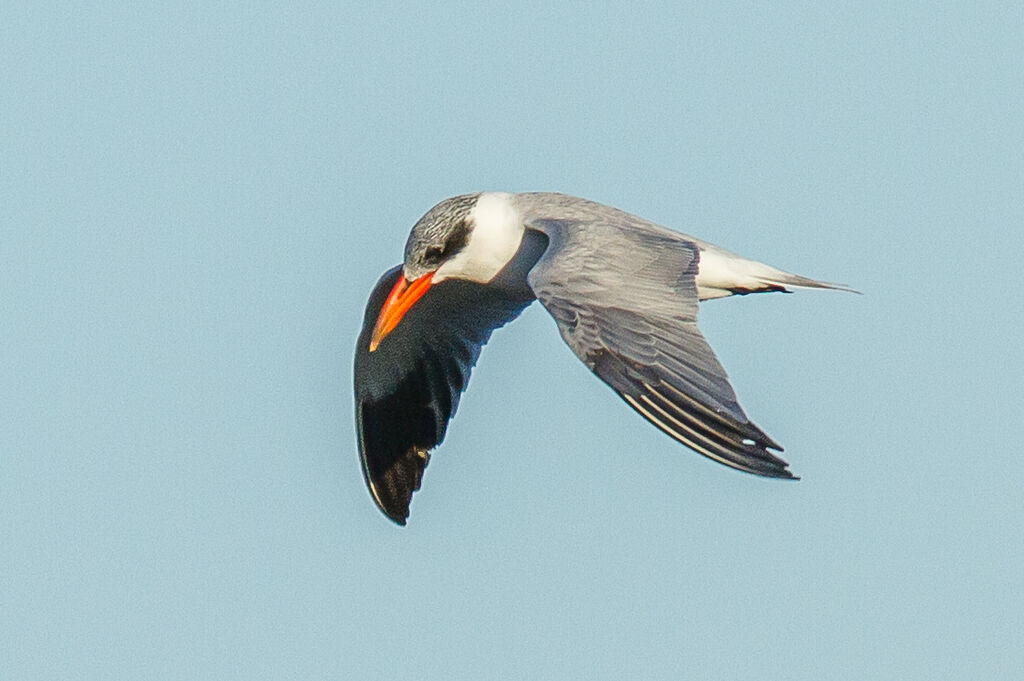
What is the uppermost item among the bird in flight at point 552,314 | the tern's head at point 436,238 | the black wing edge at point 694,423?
the tern's head at point 436,238

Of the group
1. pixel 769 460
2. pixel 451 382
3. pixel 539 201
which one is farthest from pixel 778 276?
pixel 769 460

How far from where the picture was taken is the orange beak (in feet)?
45.7

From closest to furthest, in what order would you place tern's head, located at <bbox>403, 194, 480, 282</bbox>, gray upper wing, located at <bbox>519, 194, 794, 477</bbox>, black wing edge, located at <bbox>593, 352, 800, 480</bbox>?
black wing edge, located at <bbox>593, 352, 800, 480</bbox> < gray upper wing, located at <bbox>519, 194, 794, 477</bbox> < tern's head, located at <bbox>403, 194, 480, 282</bbox>

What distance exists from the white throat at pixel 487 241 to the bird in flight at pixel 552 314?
0.01m

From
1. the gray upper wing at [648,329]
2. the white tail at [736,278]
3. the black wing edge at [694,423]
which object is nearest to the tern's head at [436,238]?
the gray upper wing at [648,329]

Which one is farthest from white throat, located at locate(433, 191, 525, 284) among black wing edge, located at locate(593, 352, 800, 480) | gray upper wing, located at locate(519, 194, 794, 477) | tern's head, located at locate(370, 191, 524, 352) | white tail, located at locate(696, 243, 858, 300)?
black wing edge, located at locate(593, 352, 800, 480)

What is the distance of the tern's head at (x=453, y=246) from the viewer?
13.8 metres

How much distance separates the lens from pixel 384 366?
15328 mm

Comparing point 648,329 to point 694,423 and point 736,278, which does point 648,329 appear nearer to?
point 694,423

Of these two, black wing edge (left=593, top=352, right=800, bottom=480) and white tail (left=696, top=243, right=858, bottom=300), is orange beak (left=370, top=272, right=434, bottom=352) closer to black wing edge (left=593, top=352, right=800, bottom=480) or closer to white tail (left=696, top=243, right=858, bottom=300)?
white tail (left=696, top=243, right=858, bottom=300)

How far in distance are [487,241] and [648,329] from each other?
303cm

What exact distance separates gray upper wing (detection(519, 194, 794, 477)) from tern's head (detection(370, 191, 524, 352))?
2.69 ft

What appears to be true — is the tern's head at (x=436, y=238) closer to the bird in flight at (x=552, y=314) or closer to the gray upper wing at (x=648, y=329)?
the bird in flight at (x=552, y=314)

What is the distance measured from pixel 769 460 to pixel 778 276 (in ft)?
14.3
